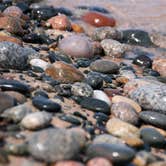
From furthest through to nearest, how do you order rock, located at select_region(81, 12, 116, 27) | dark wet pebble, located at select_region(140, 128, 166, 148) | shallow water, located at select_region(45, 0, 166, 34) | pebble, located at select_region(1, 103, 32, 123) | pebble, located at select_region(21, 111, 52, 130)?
shallow water, located at select_region(45, 0, 166, 34)
rock, located at select_region(81, 12, 116, 27)
dark wet pebble, located at select_region(140, 128, 166, 148)
pebble, located at select_region(1, 103, 32, 123)
pebble, located at select_region(21, 111, 52, 130)

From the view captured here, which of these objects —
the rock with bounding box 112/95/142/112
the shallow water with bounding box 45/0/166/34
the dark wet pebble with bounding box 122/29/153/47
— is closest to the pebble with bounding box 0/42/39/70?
the rock with bounding box 112/95/142/112

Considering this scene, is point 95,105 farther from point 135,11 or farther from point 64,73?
point 135,11

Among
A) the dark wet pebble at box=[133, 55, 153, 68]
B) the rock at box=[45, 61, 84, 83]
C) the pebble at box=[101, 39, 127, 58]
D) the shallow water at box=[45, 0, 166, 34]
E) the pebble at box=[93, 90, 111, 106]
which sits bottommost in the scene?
the shallow water at box=[45, 0, 166, 34]

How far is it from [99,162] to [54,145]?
1.26ft

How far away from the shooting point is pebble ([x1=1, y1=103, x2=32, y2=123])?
14.2 ft

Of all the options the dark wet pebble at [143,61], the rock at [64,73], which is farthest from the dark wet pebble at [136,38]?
the rock at [64,73]

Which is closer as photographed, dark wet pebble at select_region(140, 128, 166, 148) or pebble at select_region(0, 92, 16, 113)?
pebble at select_region(0, 92, 16, 113)

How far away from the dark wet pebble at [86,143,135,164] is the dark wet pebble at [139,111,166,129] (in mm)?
1066

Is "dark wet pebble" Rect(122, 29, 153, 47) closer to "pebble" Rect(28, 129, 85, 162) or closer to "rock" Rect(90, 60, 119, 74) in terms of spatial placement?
"rock" Rect(90, 60, 119, 74)

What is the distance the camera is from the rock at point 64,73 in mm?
5898

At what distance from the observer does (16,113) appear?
4359mm

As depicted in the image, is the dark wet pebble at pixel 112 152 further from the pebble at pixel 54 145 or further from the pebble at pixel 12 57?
the pebble at pixel 12 57

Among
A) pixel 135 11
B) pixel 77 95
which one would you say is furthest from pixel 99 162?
pixel 135 11

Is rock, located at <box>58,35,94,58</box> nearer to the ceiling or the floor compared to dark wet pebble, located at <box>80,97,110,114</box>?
nearer to the floor
